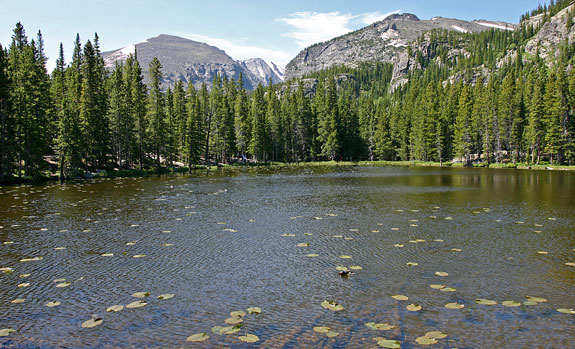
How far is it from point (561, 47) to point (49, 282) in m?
249

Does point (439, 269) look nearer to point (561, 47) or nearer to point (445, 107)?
point (445, 107)

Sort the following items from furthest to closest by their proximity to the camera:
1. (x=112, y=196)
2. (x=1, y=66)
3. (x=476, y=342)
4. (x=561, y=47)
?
1. (x=561, y=47)
2. (x=1, y=66)
3. (x=112, y=196)
4. (x=476, y=342)

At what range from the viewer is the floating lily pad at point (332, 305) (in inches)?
329

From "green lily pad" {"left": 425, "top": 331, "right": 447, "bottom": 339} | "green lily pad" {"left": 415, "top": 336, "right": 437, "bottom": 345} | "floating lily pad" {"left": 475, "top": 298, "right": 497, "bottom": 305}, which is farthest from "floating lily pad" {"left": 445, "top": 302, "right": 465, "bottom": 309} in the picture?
"green lily pad" {"left": 415, "top": 336, "right": 437, "bottom": 345}

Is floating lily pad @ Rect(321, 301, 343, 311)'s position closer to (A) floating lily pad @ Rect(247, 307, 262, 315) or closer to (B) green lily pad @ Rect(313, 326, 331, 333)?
(B) green lily pad @ Rect(313, 326, 331, 333)

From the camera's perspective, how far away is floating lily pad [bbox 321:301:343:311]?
8367 mm

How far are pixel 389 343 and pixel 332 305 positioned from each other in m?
1.93

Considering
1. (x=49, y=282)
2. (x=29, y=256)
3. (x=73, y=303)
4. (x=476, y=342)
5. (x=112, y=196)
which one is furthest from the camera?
(x=112, y=196)

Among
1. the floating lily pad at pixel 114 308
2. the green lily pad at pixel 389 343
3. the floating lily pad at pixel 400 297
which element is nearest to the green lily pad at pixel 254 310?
the green lily pad at pixel 389 343

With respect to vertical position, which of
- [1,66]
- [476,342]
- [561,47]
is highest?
[561,47]

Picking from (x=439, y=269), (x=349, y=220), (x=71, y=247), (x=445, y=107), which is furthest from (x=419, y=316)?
(x=445, y=107)

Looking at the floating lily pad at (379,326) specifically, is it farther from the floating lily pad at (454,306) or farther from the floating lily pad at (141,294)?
the floating lily pad at (141,294)

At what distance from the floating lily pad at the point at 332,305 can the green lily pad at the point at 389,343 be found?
161 centimetres

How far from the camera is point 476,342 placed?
6.84 metres
